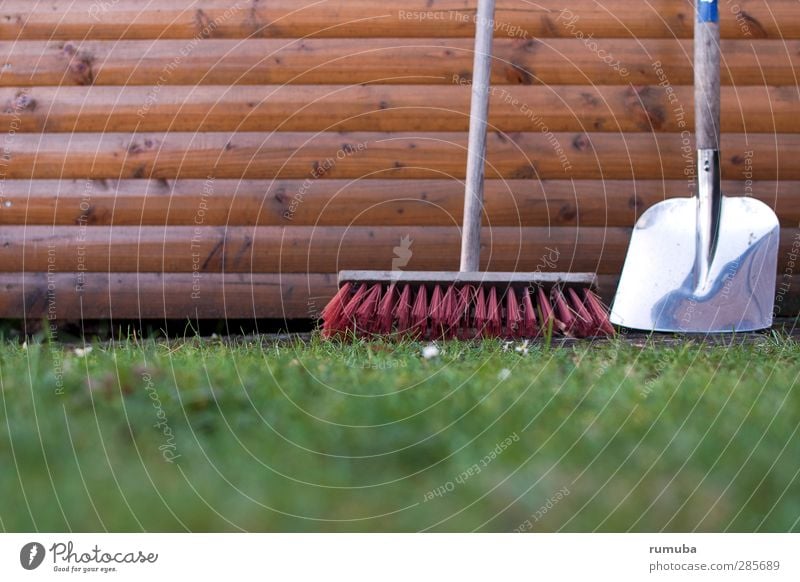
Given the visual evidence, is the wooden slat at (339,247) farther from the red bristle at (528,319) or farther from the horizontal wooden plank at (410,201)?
the red bristle at (528,319)

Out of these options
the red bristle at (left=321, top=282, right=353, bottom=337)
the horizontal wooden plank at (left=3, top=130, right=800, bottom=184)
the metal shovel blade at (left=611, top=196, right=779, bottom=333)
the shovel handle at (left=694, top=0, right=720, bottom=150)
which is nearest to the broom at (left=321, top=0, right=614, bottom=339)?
the red bristle at (left=321, top=282, right=353, bottom=337)

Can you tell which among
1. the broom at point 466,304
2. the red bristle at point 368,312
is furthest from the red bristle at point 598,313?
the red bristle at point 368,312

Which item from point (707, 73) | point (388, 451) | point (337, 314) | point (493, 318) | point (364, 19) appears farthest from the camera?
point (364, 19)

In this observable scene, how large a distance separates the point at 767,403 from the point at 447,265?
7.46 ft

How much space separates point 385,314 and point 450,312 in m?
0.22

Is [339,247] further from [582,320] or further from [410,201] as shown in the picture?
[582,320]

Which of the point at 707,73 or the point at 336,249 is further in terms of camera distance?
the point at 336,249

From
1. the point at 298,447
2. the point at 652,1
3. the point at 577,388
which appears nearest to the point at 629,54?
the point at 652,1

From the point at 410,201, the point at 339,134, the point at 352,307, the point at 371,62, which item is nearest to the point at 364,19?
the point at 371,62

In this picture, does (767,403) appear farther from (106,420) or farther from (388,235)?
(388,235)

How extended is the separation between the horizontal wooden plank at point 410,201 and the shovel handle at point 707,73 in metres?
0.42

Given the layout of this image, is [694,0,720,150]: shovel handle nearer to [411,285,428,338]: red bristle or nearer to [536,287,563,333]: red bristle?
[536,287,563,333]: red bristle

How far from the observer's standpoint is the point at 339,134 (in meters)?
3.73

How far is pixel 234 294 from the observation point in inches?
148
